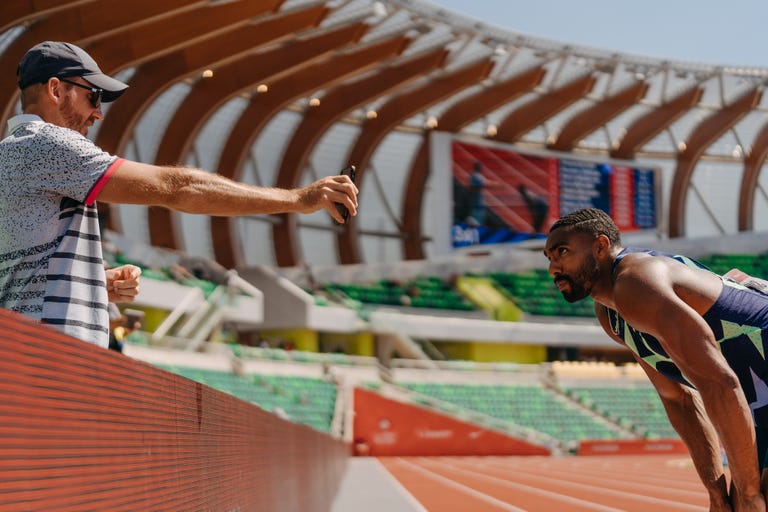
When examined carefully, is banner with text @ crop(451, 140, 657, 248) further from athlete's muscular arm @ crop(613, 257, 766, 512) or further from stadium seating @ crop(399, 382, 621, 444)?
athlete's muscular arm @ crop(613, 257, 766, 512)

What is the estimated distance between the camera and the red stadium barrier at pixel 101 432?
1407mm

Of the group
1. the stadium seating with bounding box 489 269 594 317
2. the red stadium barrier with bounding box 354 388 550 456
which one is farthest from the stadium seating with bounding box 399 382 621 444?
the stadium seating with bounding box 489 269 594 317

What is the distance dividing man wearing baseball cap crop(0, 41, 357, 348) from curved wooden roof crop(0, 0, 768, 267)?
18560 millimetres

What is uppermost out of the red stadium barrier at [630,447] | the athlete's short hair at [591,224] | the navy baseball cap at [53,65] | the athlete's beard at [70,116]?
the navy baseball cap at [53,65]

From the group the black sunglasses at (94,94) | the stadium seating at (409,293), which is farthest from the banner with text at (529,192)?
the black sunglasses at (94,94)

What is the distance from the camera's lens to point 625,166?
40.4 metres

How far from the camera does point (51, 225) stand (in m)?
2.54

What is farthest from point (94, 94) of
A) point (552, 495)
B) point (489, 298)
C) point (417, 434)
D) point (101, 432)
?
point (489, 298)

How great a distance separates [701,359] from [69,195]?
5.82 ft

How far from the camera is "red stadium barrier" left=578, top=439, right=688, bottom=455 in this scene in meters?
27.4

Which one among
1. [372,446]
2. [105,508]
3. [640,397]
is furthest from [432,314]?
[105,508]

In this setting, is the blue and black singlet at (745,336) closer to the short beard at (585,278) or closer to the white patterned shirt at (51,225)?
the short beard at (585,278)

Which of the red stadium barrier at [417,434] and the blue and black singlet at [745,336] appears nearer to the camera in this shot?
the blue and black singlet at [745,336]

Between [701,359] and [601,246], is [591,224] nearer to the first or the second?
[601,246]
